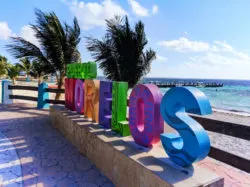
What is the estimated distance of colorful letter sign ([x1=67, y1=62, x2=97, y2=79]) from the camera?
413cm

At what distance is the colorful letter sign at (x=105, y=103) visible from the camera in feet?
11.1

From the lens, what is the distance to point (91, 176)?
281 centimetres

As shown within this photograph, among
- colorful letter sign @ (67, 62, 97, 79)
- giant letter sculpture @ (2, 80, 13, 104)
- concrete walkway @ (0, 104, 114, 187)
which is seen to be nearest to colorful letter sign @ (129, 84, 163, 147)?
concrete walkway @ (0, 104, 114, 187)

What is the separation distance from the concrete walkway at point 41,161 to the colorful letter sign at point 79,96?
787mm

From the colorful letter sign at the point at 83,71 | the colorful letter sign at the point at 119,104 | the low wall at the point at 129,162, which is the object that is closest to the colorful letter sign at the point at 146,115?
the low wall at the point at 129,162

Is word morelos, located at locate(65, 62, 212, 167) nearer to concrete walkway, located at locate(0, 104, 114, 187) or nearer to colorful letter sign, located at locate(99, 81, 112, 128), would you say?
colorful letter sign, located at locate(99, 81, 112, 128)

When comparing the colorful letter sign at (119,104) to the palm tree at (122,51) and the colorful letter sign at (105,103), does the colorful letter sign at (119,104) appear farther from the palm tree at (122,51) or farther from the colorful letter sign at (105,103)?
the palm tree at (122,51)

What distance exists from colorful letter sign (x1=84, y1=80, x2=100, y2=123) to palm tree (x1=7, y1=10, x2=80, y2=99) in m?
4.34

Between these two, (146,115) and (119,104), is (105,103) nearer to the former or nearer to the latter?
(119,104)

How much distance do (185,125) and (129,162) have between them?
2.80 ft

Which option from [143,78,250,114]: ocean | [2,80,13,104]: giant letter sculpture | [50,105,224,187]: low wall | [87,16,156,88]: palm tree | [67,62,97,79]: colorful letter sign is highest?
[87,16,156,88]: palm tree

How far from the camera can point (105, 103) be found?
3453 millimetres

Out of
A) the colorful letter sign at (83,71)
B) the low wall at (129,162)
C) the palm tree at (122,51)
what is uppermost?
the palm tree at (122,51)

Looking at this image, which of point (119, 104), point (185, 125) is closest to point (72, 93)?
point (119, 104)
